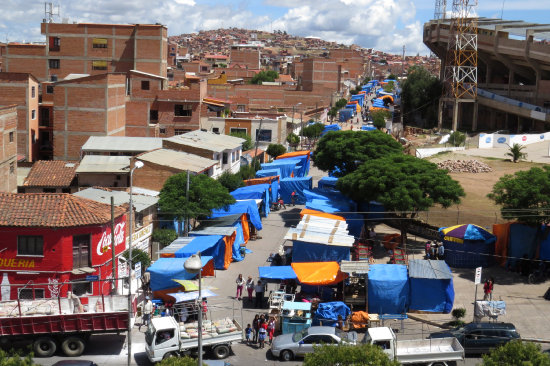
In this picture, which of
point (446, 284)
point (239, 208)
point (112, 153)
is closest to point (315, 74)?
point (112, 153)

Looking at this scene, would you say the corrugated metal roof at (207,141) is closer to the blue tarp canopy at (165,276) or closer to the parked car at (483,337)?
the blue tarp canopy at (165,276)

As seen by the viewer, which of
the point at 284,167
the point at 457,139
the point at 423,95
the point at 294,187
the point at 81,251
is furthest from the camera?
the point at 423,95

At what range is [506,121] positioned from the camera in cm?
7169

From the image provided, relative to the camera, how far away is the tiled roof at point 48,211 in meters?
21.1

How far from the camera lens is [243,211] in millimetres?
31156

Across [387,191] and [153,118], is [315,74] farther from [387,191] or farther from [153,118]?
[387,191]

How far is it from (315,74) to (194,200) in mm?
85025

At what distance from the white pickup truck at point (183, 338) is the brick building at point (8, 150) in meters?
17.8

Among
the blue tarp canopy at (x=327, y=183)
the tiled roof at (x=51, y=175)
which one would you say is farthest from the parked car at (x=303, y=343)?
the blue tarp canopy at (x=327, y=183)

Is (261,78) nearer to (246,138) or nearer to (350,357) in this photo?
(246,138)

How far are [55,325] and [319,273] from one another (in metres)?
8.48

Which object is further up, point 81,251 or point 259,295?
point 81,251

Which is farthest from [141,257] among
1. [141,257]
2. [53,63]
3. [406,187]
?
[53,63]

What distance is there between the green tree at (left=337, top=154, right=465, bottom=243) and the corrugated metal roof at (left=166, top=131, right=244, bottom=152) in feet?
34.5
